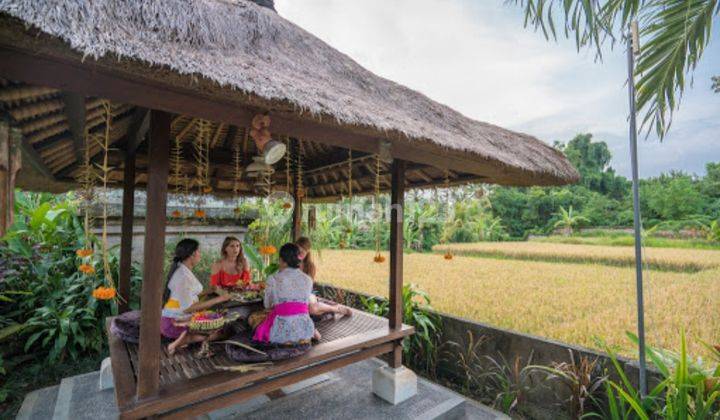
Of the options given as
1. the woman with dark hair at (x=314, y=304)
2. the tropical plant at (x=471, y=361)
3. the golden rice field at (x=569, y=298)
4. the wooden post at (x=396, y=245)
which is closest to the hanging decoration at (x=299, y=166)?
the woman with dark hair at (x=314, y=304)

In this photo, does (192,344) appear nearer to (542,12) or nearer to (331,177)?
(331,177)

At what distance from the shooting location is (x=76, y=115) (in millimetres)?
2389

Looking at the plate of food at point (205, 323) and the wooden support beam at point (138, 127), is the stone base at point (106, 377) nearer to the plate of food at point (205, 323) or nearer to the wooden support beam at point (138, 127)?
the plate of food at point (205, 323)

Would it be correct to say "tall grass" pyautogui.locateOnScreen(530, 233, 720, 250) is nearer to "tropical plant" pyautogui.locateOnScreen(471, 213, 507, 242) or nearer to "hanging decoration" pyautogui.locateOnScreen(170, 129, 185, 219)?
"tropical plant" pyautogui.locateOnScreen(471, 213, 507, 242)

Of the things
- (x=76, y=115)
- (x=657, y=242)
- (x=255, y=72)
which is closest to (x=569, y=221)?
(x=657, y=242)

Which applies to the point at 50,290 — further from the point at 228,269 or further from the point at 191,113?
the point at 191,113

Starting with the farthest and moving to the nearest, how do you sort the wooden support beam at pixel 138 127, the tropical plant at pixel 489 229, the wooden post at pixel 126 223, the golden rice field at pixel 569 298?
the tropical plant at pixel 489 229 → the golden rice field at pixel 569 298 → the wooden post at pixel 126 223 → the wooden support beam at pixel 138 127

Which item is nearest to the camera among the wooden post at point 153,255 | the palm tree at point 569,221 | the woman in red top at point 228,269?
the wooden post at point 153,255

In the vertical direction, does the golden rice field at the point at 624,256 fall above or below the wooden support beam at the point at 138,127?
below

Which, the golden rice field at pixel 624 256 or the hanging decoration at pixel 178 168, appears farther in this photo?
the golden rice field at pixel 624 256

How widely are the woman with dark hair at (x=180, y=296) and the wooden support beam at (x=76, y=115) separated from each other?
115cm

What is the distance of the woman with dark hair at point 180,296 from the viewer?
268 centimetres

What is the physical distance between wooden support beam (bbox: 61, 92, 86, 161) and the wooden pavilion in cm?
2

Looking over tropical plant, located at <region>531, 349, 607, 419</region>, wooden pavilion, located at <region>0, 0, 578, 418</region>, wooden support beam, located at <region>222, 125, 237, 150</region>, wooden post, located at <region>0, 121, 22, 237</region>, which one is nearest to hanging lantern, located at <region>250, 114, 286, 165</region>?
wooden pavilion, located at <region>0, 0, 578, 418</region>
